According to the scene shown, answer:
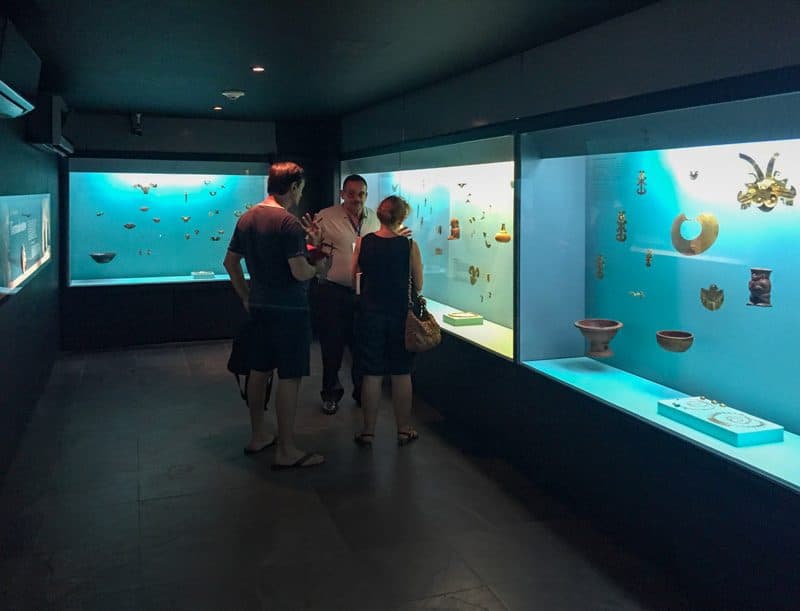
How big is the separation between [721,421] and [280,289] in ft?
7.64

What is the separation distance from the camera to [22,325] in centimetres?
510

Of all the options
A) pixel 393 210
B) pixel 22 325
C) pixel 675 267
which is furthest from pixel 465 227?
pixel 22 325

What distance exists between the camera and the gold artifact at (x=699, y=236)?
140 inches

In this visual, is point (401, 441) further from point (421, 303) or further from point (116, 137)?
point (116, 137)

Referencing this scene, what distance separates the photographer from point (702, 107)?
3100 mm

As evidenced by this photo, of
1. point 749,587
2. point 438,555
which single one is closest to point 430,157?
point 438,555

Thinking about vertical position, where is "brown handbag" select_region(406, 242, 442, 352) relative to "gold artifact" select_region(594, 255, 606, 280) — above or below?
below

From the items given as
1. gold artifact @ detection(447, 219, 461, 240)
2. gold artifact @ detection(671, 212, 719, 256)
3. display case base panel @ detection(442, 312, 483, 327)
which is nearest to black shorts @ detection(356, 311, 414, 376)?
display case base panel @ detection(442, 312, 483, 327)

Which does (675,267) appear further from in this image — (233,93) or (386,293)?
(233,93)

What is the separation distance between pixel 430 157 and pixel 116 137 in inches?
164

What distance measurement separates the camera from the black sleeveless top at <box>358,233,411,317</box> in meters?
4.59

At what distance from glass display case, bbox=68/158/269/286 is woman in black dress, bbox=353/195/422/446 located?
4.60 m

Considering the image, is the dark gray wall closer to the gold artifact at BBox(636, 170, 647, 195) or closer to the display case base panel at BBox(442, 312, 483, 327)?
the display case base panel at BBox(442, 312, 483, 327)

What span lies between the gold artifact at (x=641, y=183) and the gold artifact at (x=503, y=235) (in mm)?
1351
